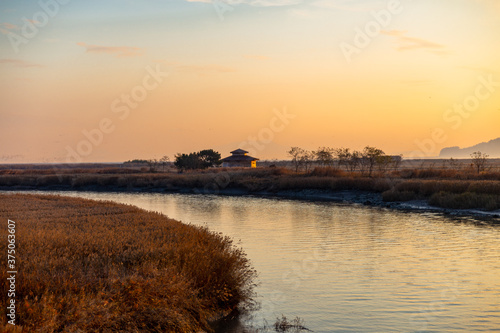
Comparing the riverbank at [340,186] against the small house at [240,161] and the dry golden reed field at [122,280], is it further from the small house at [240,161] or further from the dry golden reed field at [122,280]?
the small house at [240,161]

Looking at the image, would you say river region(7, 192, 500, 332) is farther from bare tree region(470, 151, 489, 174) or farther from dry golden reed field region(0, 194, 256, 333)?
bare tree region(470, 151, 489, 174)

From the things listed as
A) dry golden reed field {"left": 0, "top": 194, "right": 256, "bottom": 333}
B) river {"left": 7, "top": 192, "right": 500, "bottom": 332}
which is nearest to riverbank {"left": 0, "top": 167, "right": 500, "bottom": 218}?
river {"left": 7, "top": 192, "right": 500, "bottom": 332}

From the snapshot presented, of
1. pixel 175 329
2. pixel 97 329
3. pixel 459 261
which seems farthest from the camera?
pixel 459 261

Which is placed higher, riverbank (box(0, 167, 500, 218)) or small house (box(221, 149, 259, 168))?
small house (box(221, 149, 259, 168))

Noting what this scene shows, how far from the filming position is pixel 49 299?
310 inches

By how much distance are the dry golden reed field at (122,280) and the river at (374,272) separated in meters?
1.44

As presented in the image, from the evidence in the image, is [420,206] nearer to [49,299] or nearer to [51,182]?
[49,299]

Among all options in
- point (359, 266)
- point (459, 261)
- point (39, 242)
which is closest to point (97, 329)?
point (39, 242)

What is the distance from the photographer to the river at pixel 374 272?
12.6m

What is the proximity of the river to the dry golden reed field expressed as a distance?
1.44 meters

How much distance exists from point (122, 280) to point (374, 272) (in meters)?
10.7

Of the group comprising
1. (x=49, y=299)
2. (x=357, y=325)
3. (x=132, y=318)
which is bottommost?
(x=357, y=325)

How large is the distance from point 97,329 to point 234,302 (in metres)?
5.07

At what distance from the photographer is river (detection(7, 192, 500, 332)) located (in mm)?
12555
